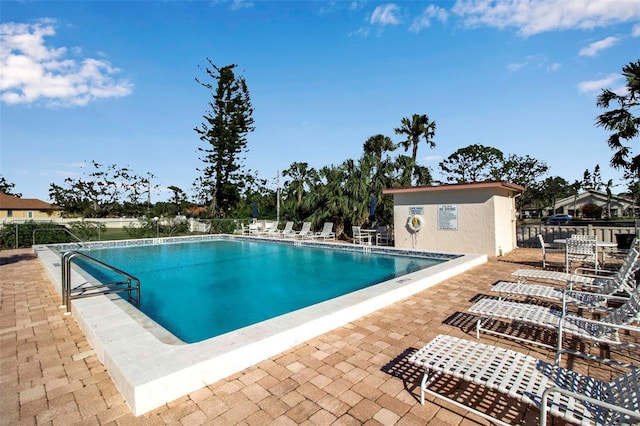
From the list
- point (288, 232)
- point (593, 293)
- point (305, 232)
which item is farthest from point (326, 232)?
point (593, 293)

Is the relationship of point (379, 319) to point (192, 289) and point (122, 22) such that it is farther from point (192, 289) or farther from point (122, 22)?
point (122, 22)

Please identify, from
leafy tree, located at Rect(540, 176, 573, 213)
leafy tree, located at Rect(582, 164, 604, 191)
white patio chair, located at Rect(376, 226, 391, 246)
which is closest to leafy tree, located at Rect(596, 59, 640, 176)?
white patio chair, located at Rect(376, 226, 391, 246)

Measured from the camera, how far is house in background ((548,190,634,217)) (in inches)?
1938

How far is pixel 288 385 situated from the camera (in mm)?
2729

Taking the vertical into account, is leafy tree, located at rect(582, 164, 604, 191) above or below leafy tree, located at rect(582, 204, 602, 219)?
above

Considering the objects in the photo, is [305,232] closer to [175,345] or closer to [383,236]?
[383,236]

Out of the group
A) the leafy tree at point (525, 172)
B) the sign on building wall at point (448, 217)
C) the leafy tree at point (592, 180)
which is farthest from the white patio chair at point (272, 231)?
the leafy tree at point (592, 180)

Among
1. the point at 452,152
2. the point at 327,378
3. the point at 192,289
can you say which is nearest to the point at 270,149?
the point at 192,289

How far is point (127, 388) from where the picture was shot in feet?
8.15

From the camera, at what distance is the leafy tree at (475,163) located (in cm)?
3662

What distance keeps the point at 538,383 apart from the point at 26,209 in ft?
189

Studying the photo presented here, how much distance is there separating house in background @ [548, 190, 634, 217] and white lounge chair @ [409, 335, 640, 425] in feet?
197

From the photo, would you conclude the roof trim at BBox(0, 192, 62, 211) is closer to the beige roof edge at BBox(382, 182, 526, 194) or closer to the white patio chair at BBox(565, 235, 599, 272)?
the beige roof edge at BBox(382, 182, 526, 194)

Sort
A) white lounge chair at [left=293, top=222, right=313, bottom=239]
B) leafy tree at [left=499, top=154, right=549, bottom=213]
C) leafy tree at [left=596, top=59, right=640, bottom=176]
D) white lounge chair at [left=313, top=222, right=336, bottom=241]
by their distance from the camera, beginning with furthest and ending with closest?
1. leafy tree at [left=499, top=154, right=549, bottom=213]
2. white lounge chair at [left=293, top=222, right=313, bottom=239]
3. white lounge chair at [left=313, top=222, right=336, bottom=241]
4. leafy tree at [left=596, top=59, right=640, bottom=176]
